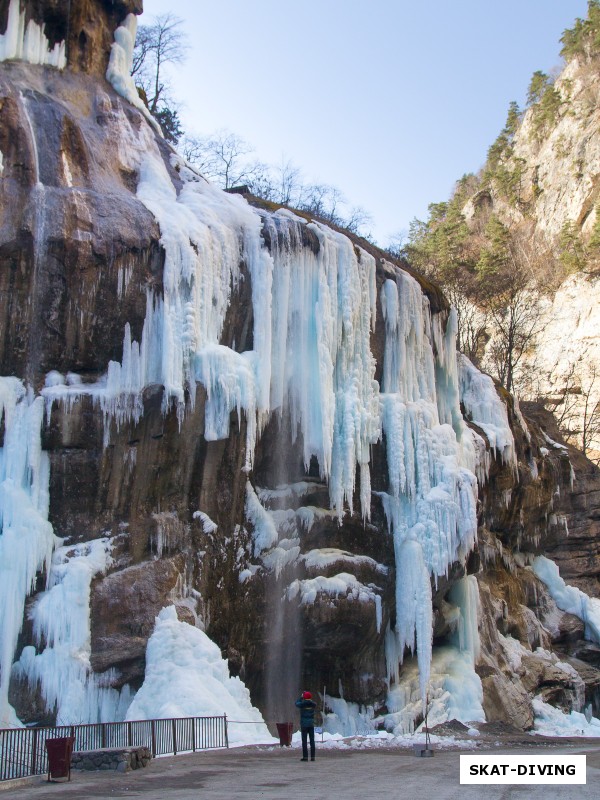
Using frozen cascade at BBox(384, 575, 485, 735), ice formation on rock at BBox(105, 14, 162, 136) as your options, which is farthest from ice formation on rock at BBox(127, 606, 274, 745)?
ice formation on rock at BBox(105, 14, 162, 136)

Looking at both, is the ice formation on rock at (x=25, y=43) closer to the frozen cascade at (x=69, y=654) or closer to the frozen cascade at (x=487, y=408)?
the frozen cascade at (x=69, y=654)

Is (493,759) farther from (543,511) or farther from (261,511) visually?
(543,511)

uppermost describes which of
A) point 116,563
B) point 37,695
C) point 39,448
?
point 39,448

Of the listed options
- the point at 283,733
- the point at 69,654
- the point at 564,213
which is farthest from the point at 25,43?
the point at 564,213

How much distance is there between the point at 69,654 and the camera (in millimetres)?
16688

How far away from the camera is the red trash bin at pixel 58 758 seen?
11.5m

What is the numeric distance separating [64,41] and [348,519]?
41.2ft

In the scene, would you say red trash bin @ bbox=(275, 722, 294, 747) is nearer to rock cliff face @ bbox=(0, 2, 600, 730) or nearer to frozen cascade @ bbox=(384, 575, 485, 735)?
rock cliff face @ bbox=(0, 2, 600, 730)

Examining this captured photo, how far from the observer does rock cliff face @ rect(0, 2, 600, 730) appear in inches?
687

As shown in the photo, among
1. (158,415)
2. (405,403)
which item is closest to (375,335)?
(405,403)

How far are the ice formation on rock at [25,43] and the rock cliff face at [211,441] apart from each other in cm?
24

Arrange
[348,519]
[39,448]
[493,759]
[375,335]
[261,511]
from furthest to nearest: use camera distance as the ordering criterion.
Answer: [375,335], [348,519], [261,511], [39,448], [493,759]

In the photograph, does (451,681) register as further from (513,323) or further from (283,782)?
(513,323)

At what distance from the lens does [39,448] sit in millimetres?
17516
